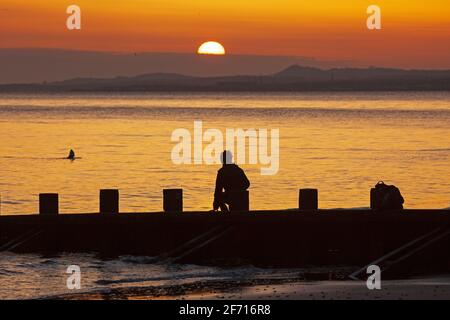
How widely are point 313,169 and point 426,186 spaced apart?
35.7ft

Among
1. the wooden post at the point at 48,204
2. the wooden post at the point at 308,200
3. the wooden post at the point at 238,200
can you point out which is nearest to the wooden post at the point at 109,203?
the wooden post at the point at 48,204

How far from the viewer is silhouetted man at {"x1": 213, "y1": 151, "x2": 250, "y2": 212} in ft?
69.2

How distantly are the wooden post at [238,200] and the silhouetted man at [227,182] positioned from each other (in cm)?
26

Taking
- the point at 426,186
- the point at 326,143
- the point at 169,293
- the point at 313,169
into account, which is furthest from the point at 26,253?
the point at 326,143

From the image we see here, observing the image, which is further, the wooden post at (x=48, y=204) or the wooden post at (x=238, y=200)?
the wooden post at (x=48, y=204)

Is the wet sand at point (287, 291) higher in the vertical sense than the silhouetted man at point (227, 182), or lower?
lower

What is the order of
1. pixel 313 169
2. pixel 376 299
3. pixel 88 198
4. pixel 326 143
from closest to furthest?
pixel 376 299, pixel 88 198, pixel 313 169, pixel 326 143

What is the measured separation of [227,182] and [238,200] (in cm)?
59

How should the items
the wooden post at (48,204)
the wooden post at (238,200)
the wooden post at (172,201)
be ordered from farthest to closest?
1. the wooden post at (172,201)
2. the wooden post at (48,204)
3. the wooden post at (238,200)

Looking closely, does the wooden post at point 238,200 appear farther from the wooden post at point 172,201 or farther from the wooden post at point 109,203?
the wooden post at point 109,203

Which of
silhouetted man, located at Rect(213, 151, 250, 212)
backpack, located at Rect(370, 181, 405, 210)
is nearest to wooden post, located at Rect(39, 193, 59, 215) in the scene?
silhouetted man, located at Rect(213, 151, 250, 212)

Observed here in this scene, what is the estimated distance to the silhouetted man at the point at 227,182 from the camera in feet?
69.2
